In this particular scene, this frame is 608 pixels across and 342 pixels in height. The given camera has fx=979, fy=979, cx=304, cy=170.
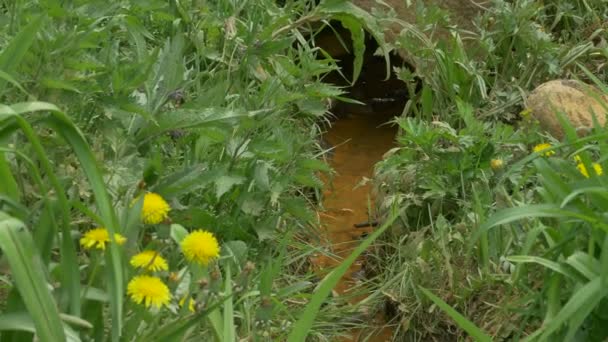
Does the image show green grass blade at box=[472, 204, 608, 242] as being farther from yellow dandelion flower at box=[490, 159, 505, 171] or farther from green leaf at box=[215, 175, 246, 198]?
yellow dandelion flower at box=[490, 159, 505, 171]

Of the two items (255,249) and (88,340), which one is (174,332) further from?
(255,249)

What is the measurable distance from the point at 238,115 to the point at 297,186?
107cm

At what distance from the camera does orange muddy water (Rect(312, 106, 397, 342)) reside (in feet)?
11.7

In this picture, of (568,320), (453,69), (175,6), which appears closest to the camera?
(568,320)

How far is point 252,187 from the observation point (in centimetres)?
287

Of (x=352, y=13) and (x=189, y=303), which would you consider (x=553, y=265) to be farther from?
(x=352, y=13)

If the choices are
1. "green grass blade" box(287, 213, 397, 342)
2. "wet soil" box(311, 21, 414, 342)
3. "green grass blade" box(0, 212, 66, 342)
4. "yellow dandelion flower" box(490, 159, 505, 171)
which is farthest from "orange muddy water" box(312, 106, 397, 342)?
"green grass blade" box(0, 212, 66, 342)

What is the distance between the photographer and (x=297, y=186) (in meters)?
3.46

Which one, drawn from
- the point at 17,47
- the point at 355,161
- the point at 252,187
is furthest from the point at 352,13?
the point at 355,161

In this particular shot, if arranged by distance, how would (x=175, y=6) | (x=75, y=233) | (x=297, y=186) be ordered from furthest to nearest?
(x=297, y=186) < (x=175, y=6) < (x=75, y=233)

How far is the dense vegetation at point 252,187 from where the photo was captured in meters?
1.75

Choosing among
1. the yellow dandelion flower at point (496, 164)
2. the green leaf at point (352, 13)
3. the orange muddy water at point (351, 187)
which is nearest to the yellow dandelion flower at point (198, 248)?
the green leaf at point (352, 13)

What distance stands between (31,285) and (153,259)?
0.20m

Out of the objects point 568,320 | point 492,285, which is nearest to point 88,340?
point 568,320
